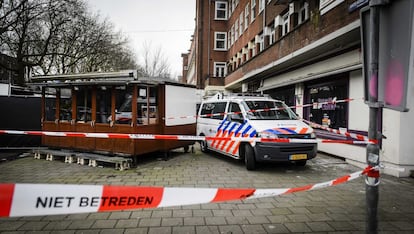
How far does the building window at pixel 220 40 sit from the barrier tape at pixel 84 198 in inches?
1172

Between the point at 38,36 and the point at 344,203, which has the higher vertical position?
the point at 38,36

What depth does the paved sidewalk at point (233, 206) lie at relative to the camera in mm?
3760

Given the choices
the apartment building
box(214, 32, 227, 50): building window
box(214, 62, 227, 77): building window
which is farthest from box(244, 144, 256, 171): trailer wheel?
box(214, 32, 227, 50): building window

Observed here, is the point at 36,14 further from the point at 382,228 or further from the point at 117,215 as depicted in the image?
the point at 382,228

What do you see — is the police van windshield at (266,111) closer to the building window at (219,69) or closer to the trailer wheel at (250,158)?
the trailer wheel at (250,158)

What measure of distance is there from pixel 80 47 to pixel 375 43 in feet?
80.8

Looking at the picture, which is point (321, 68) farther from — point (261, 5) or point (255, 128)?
point (261, 5)

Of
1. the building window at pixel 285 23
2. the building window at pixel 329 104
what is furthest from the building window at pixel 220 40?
the building window at pixel 329 104

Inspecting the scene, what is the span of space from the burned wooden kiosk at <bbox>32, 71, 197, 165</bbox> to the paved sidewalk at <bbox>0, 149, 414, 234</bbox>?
783mm

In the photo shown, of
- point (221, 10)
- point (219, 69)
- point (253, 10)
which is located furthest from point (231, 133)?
point (221, 10)

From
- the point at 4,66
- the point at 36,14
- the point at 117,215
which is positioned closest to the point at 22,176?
the point at 117,215

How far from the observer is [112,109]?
26.1ft

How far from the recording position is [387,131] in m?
7.27

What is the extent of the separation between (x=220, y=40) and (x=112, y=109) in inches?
983
